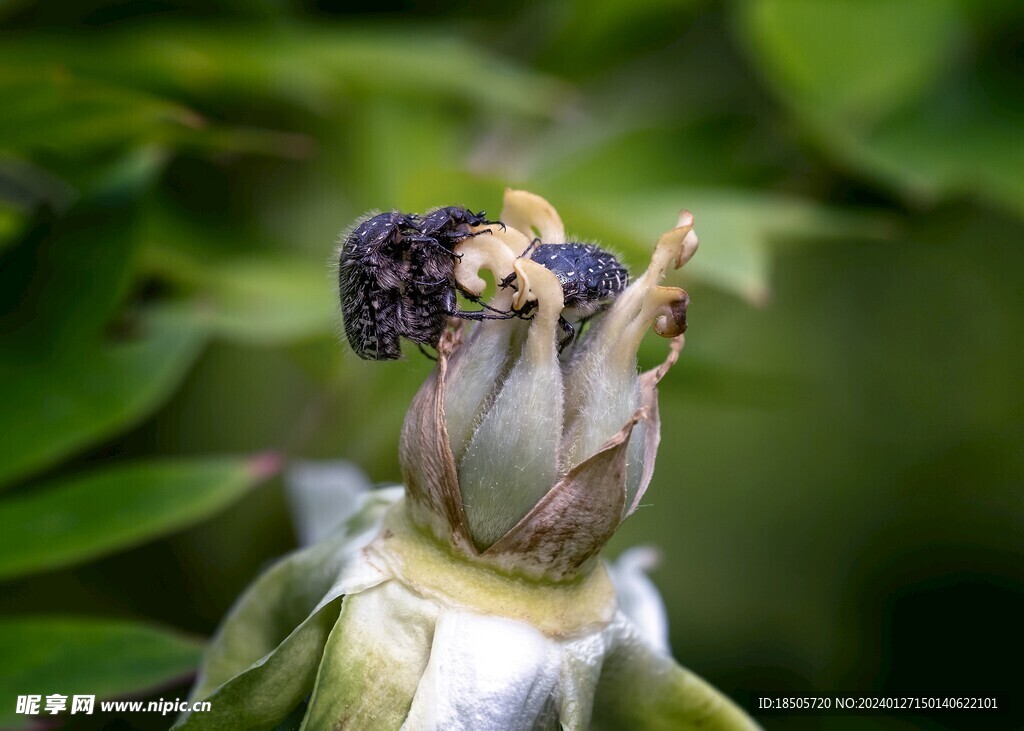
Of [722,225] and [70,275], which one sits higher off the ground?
[722,225]

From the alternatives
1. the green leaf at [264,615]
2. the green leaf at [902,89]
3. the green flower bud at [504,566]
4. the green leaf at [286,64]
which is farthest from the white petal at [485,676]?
the green leaf at [902,89]

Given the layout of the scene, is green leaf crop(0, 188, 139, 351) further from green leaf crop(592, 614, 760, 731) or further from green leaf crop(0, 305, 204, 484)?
green leaf crop(592, 614, 760, 731)

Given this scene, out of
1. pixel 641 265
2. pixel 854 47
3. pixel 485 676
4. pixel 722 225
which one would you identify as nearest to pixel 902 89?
pixel 854 47

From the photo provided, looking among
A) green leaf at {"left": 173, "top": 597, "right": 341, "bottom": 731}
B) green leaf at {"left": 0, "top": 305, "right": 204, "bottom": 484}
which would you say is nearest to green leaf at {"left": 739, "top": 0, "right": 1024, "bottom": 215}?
green leaf at {"left": 0, "top": 305, "right": 204, "bottom": 484}

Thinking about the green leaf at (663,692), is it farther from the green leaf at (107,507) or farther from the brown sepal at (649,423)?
the green leaf at (107,507)

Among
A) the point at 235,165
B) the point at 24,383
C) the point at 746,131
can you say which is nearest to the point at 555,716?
the point at 24,383

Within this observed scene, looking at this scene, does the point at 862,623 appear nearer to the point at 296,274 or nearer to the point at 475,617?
the point at 296,274

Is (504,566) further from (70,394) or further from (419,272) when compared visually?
(70,394)
